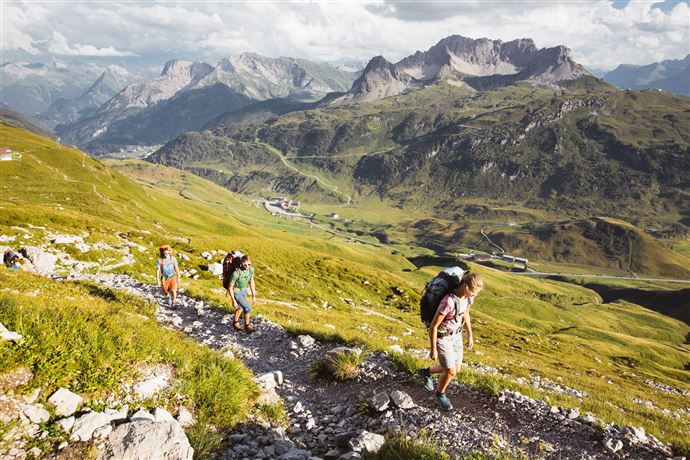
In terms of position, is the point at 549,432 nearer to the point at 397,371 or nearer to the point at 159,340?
the point at 397,371

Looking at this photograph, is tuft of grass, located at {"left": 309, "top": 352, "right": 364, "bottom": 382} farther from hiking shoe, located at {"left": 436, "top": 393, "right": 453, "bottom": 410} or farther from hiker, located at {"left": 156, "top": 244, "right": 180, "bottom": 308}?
hiker, located at {"left": 156, "top": 244, "right": 180, "bottom": 308}

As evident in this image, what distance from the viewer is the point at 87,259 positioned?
110ft

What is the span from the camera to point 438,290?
36.5ft

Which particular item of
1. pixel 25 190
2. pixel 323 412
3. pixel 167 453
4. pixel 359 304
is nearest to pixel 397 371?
pixel 323 412

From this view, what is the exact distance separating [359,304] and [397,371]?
157ft

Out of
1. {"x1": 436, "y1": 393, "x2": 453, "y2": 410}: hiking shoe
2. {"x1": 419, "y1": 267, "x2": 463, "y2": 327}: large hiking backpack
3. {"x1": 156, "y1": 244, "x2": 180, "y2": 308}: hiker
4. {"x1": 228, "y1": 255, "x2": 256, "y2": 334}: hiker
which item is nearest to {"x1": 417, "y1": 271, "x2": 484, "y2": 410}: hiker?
{"x1": 436, "y1": 393, "x2": 453, "y2": 410}: hiking shoe

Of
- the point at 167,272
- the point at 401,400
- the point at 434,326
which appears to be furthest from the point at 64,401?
the point at 167,272

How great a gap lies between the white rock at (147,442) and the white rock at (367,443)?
3.47 m

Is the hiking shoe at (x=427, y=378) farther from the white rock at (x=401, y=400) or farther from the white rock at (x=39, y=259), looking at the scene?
the white rock at (x=39, y=259)

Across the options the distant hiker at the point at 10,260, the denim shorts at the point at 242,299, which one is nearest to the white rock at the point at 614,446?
the denim shorts at the point at 242,299

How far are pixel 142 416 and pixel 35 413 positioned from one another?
177 centimetres

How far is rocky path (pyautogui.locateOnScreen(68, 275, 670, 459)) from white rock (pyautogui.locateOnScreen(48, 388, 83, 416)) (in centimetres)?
299

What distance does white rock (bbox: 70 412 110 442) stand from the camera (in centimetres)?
670

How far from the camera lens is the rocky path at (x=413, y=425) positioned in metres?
8.96
